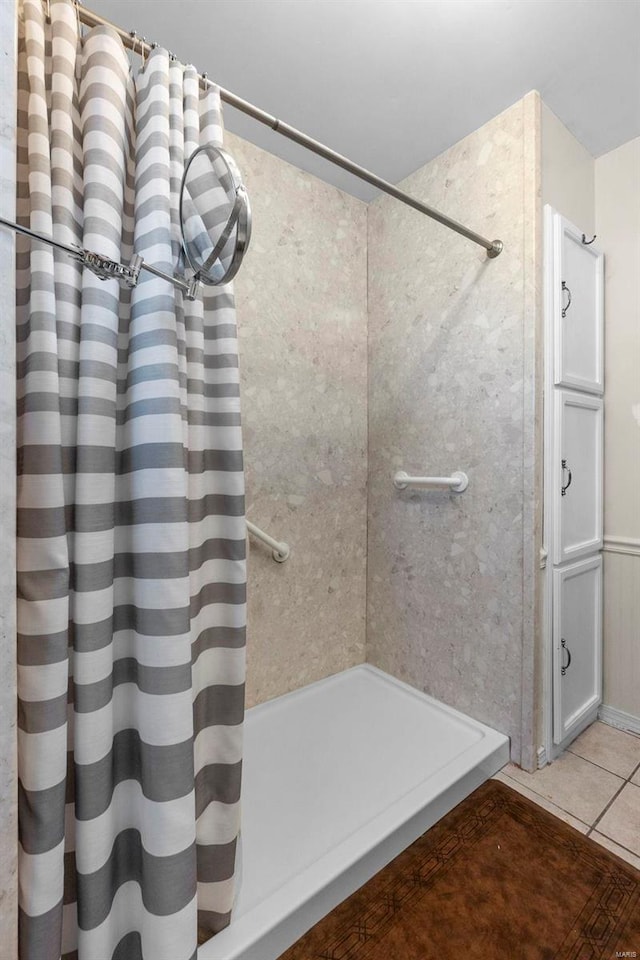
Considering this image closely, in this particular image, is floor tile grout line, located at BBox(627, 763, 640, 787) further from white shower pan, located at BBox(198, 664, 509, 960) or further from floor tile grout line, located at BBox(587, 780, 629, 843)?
white shower pan, located at BBox(198, 664, 509, 960)

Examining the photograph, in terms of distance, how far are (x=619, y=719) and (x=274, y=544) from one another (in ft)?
5.14

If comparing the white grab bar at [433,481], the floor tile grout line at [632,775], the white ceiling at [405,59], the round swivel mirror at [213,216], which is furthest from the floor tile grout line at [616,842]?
the white ceiling at [405,59]

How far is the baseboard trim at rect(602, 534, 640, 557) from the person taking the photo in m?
1.75

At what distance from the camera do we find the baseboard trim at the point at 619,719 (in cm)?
176

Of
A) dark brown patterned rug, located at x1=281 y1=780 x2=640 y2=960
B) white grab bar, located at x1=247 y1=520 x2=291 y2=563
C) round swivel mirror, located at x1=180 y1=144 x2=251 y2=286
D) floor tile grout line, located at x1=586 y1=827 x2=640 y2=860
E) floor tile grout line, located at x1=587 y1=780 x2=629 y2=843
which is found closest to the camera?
round swivel mirror, located at x1=180 y1=144 x2=251 y2=286

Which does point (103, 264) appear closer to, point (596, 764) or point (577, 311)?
point (577, 311)

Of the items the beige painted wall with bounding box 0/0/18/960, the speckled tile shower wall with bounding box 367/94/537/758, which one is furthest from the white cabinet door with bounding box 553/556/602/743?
the beige painted wall with bounding box 0/0/18/960

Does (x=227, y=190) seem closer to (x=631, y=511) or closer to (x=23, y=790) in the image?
(x=23, y=790)

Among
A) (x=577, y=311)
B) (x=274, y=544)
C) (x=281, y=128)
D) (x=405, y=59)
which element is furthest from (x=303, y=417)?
(x=405, y=59)

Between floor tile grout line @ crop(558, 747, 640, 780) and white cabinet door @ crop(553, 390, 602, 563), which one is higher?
white cabinet door @ crop(553, 390, 602, 563)

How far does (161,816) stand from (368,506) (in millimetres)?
1523

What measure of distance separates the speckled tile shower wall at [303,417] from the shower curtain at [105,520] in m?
0.83

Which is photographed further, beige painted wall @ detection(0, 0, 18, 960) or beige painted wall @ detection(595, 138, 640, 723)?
beige painted wall @ detection(595, 138, 640, 723)

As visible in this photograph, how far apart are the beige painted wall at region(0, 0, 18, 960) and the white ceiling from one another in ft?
3.23
